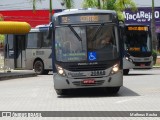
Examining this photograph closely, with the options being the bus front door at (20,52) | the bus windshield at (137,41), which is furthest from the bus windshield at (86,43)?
the bus front door at (20,52)

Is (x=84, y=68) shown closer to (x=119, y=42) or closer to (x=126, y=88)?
(x=119, y=42)

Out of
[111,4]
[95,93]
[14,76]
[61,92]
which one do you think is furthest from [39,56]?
[111,4]

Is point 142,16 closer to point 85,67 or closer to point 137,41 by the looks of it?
point 137,41

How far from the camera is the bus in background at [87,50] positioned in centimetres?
1862

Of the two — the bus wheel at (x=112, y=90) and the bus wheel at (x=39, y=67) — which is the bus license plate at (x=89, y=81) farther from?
the bus wheel at (x=39, y=67)

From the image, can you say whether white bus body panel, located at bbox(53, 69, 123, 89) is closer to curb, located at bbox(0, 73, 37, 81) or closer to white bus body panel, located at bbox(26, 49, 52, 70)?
curb, located at bbox(0, 73, 37, 81)

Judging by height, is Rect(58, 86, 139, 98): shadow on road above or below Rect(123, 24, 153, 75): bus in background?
below

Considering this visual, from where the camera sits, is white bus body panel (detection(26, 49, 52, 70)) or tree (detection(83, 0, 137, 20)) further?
tree (detection(83, 0, 137, 20))

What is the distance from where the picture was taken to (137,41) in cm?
3494

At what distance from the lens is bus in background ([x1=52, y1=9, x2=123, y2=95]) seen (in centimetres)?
1862

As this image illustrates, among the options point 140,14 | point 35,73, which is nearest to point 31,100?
point 35,73

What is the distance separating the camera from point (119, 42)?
1892 centimetres

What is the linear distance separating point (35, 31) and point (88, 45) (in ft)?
55.8

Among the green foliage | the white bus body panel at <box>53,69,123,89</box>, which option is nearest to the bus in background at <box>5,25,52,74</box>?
the white bus body panel at <box>53,69,123,89</box>
